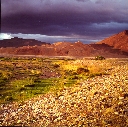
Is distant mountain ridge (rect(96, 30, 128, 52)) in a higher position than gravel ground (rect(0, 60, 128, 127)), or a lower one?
higher

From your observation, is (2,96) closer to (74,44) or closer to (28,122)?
(28,122)

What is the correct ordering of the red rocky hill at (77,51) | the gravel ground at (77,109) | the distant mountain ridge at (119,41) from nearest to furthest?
the gravel ground at (77,109)
the red rocky hill at (77,51)
the distant mountain ridge at (119,41)

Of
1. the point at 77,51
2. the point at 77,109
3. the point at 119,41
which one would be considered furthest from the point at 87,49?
the point at 77,109

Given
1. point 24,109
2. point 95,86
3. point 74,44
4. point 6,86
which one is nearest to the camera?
point 24,109

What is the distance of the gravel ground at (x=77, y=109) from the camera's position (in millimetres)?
12555

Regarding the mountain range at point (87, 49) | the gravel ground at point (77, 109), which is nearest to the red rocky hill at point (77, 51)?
the mountain range at point (87, 49)

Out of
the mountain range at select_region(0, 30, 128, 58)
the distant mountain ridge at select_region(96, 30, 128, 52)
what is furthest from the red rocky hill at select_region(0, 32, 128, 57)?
the distant mountain ridge at select_region(96, 30, 128, 52)

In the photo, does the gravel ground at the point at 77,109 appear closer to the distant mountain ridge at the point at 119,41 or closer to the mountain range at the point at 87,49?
the mountain range at the point at 87,49

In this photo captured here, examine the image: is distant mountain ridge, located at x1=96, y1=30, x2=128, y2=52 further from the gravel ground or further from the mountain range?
the gravel ground

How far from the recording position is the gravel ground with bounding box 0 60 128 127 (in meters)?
12.6

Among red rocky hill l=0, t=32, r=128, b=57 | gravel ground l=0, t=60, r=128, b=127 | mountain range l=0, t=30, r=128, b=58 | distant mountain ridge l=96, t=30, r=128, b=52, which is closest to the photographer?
gravel ground l=0, t=60, r=128, b=127

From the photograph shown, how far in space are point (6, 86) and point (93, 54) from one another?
325ft

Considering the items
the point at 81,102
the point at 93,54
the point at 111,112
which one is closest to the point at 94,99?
the point at 81,102

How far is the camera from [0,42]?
620 ft
